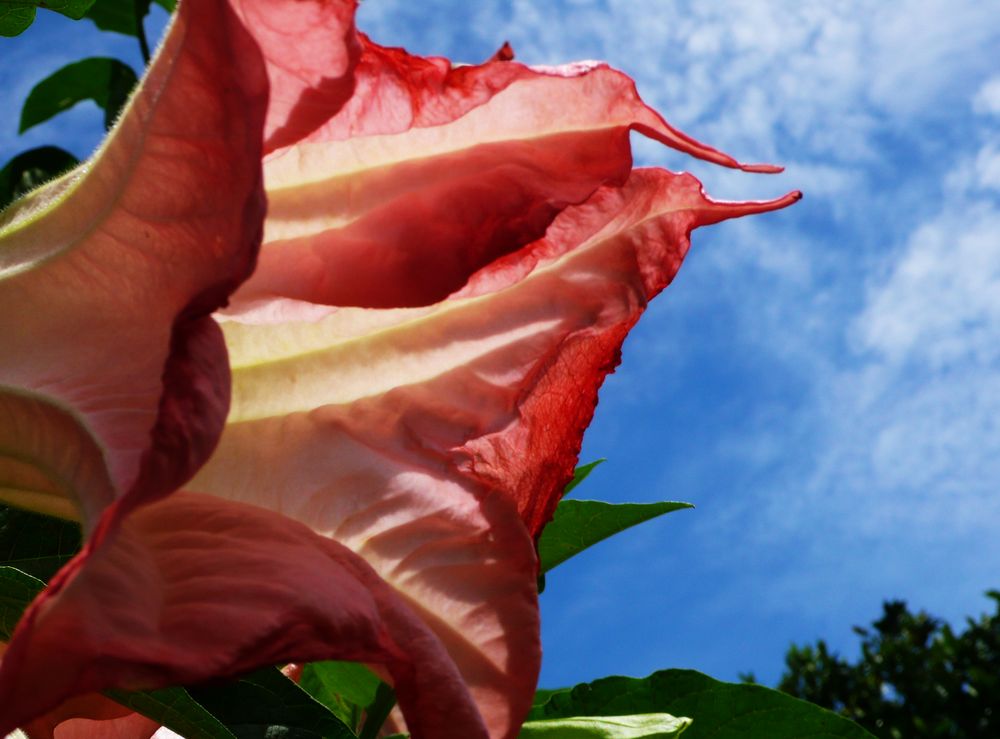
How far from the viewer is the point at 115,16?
6.89 feet

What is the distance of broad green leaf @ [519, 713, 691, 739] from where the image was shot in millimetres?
812

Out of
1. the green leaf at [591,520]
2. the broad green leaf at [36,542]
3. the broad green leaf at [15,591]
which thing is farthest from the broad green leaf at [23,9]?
the green leaf at [591,520]

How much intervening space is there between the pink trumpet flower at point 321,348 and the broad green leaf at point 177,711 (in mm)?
125

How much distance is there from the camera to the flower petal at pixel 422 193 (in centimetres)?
56

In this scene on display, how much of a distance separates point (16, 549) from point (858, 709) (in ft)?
19.1

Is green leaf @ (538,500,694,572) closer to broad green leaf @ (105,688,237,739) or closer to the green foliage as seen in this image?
broad green leaf @ (105,688,237,739)

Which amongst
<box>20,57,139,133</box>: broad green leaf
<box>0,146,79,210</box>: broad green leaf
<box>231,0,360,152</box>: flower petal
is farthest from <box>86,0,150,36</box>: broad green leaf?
<box>231,0,360,152</box>: flower petal

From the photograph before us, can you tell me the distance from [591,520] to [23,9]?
66cm

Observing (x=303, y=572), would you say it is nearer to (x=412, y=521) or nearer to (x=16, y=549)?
(x=412, y=521)

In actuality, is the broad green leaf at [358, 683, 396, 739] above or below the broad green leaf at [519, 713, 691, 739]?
above

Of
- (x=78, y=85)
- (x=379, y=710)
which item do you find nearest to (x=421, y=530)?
(x=379, y=710)

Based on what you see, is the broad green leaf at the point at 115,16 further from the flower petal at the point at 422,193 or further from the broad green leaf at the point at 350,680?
the flower petal at the point at 422,193

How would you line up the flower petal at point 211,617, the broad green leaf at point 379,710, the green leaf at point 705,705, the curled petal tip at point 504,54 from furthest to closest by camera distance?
the green leaf at point 705,705, the broad green leaf at point 379,710, the curled petal tip at point 504,54, the flower petal at point 211,617

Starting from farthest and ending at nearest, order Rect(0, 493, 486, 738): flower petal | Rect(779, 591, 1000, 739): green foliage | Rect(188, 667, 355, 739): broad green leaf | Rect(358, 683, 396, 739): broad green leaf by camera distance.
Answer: Rect(779, 591, 1000, 739): green foliage
Rect(358, 683, 396, 739): broad green leaf
Rect(188, 667, 355, 739): broad green leaf
Rect(0, 493, 486, 738): flower petal
